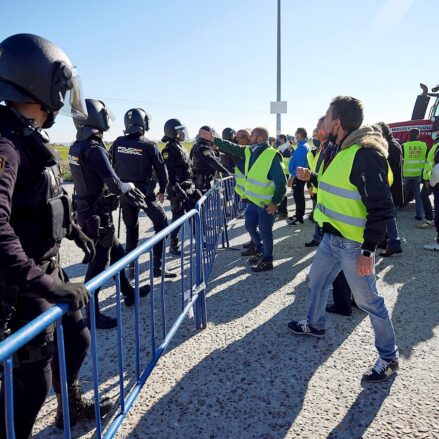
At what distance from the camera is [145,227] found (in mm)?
8141

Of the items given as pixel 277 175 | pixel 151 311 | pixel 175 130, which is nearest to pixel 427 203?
pixel 277 175

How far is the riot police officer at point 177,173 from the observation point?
566 cm

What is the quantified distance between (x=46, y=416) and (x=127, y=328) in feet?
3.89

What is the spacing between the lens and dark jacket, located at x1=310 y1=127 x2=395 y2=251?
241cm

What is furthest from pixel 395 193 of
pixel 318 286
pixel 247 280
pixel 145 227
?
pixel 145 227

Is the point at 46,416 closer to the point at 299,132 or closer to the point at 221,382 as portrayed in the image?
the point at 221,382

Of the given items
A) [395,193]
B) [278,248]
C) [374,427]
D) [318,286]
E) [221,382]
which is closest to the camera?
[374,427]

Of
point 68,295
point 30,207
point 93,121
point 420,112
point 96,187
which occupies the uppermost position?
point 420,112

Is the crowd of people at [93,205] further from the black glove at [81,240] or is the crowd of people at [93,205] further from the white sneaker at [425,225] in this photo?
the white sneaker at [425,225]

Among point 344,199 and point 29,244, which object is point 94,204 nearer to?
point 29,244

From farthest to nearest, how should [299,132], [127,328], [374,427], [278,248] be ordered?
1. [299,132]
2. [278,248]
3. [127,328]
4. [374,427]

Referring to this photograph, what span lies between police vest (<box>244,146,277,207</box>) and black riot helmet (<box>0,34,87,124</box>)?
3.13 metres

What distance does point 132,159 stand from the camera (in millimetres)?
4633

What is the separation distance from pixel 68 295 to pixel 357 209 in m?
1.98
